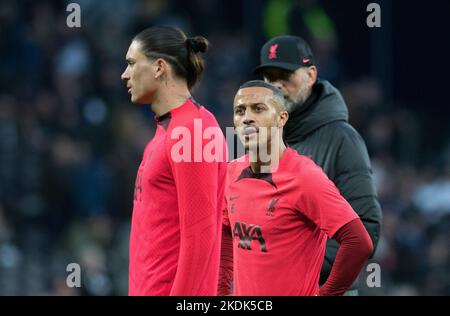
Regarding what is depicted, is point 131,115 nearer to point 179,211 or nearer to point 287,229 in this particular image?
point 287,229

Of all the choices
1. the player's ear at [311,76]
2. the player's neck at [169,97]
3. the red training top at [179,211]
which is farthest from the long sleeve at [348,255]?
the player's ear at [311,76]

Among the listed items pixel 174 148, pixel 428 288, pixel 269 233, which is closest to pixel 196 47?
pixel 174 148

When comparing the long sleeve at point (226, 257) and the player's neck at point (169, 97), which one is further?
the long sleeve at point (226, 257)

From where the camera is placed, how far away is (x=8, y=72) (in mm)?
12164

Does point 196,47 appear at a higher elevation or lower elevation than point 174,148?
higher

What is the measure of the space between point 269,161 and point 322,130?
0.76 m

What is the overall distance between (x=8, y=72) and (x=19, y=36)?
1.82 ft

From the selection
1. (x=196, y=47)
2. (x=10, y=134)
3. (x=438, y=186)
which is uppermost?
(x=196, y=47)

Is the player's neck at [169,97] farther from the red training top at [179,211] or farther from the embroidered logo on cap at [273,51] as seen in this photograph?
the embroidered logo on cap at [273,51]

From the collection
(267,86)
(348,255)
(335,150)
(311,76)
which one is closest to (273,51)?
(311,76)

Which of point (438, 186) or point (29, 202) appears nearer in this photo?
point (29, 202)

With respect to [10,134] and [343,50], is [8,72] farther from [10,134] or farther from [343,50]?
[343,50]

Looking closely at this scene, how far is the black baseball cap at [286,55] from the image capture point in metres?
5.34

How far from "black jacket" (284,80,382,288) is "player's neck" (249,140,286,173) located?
25.9 inches
